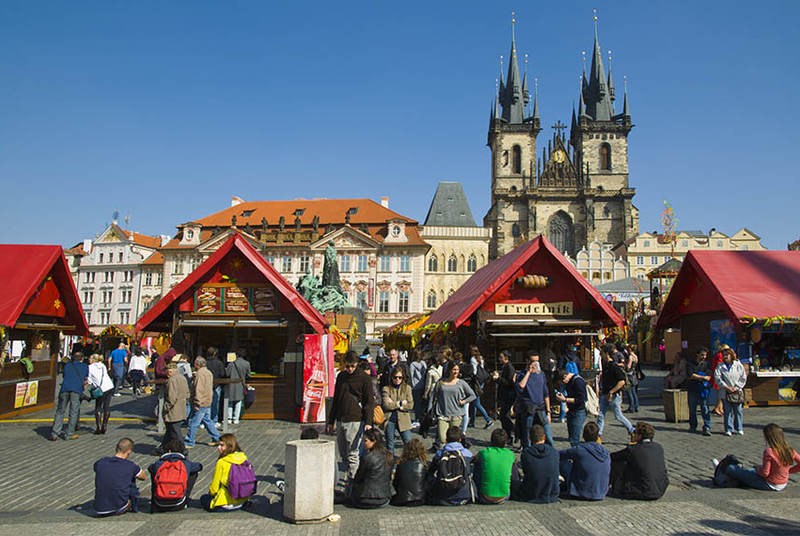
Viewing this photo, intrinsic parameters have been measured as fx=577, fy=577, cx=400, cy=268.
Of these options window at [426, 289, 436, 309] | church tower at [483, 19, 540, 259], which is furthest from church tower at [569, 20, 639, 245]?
window at [426, 289, 436, 309]

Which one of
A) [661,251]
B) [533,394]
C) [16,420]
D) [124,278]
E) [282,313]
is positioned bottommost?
[16,420]

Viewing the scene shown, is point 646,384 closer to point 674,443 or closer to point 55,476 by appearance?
point 674,443

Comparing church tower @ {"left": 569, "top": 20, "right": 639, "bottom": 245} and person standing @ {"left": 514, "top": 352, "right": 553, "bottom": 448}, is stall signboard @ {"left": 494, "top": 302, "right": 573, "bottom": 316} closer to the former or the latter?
person standing @ {"left": 514, "top": 352, "right": 553, "bottom": 448}

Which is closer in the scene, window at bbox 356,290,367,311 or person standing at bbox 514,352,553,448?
person standing at bbox 514,352,553,448

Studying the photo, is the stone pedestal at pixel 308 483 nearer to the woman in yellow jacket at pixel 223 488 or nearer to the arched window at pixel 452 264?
the woman in yellow jacket at pixel 223 488

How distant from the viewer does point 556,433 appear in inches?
445

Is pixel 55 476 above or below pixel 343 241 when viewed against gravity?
below

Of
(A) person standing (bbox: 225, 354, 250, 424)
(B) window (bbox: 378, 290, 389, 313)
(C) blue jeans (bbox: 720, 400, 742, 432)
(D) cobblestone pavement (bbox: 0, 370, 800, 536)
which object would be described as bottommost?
(D) cobblestone pavement (bbox: 0, 370, 800, 536)

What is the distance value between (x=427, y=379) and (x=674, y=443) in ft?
14.7

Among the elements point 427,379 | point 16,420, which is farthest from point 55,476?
point 16,420

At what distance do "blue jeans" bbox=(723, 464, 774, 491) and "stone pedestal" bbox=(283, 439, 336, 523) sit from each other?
4.99m

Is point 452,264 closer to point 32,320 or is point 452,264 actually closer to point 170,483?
point 32,320

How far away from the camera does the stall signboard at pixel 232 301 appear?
13.3 meters

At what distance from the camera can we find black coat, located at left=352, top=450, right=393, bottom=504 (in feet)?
21.2
